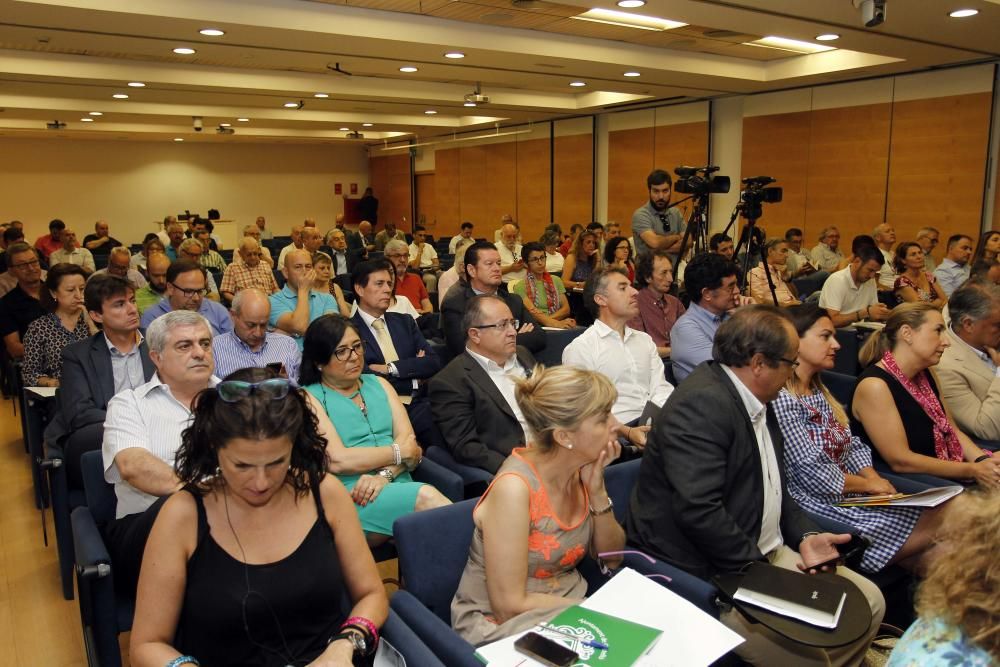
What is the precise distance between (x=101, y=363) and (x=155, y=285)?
7.31 feet

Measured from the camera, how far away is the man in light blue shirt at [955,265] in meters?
7.33

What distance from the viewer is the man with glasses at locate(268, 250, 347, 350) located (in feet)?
16.3

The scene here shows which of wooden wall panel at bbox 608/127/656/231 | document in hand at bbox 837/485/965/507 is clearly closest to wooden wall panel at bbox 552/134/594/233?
wooden wall panel at bbox 608/127/656/231

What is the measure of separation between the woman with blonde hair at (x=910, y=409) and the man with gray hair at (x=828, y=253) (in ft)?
21.2

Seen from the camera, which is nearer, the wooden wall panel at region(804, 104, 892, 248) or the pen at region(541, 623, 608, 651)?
the pen at region(541, 623, 608, 651)

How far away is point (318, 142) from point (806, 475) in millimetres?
17849

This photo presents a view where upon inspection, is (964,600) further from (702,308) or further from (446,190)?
(446,190)

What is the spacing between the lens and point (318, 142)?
18.8 metres

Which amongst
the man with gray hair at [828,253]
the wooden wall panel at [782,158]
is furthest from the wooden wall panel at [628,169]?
the man with gray hair at [828,253]

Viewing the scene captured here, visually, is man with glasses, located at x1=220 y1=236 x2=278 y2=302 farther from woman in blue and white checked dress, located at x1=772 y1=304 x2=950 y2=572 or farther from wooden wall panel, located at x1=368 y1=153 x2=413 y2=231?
wooden wall panel, located at x1=368 y1=153 x2=413 y2=231

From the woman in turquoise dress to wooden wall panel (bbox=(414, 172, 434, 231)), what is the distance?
15.1 metres

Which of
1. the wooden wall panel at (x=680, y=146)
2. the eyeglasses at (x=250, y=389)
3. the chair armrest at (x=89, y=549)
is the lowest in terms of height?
the chair armrest at (x=89, y=549)

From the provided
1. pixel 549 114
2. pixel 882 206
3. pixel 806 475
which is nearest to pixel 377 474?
pixel 806 475

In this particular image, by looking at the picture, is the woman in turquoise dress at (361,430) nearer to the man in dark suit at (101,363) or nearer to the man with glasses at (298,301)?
the man in dark suit at (101,363)
